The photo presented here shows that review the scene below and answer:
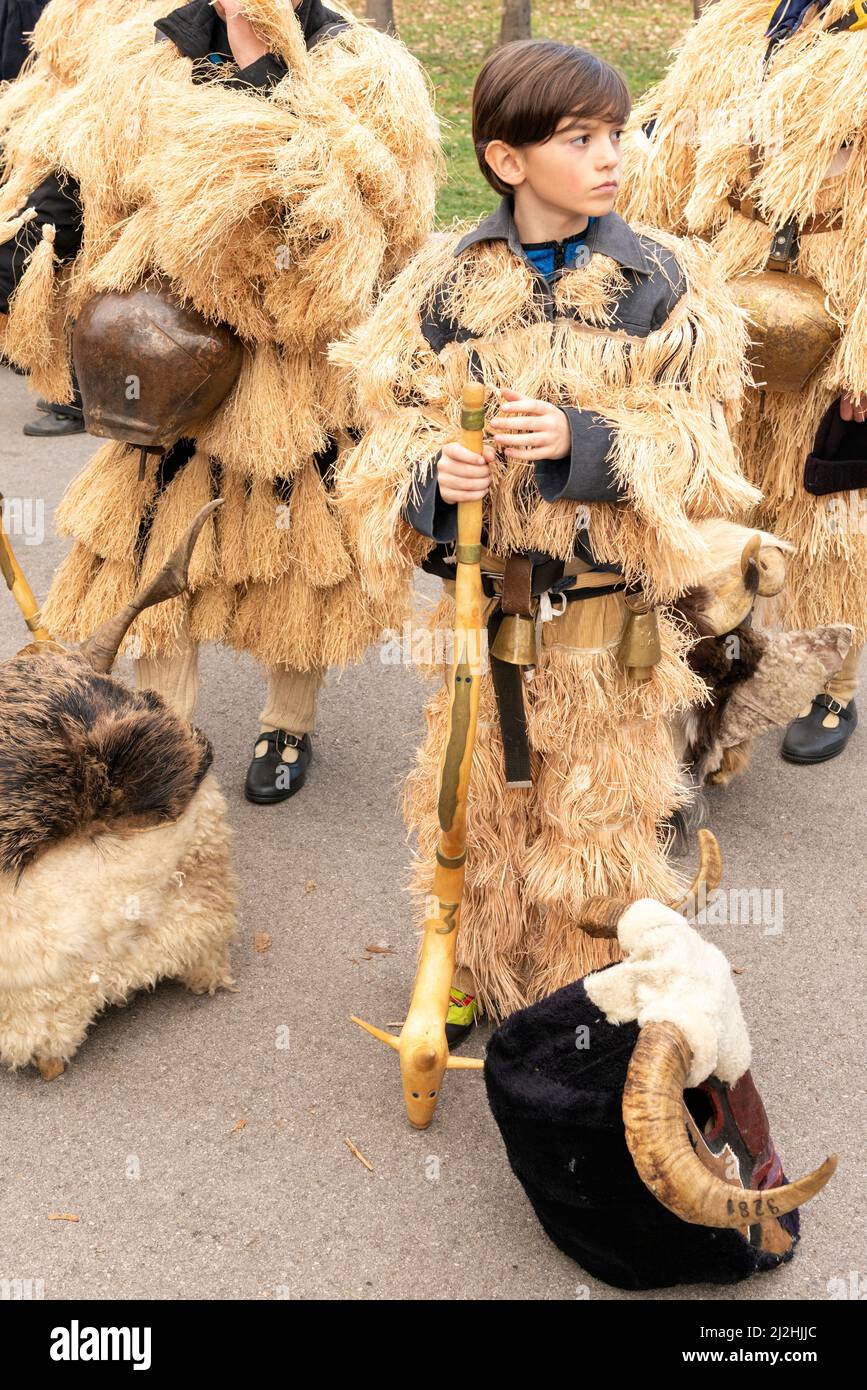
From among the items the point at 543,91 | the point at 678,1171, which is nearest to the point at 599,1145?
the point at 678,1171

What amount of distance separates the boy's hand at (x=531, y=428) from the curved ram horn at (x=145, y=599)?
843mm

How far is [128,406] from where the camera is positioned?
2846mm

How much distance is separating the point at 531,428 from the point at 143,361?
1.15m

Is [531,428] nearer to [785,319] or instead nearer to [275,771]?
[785,319]

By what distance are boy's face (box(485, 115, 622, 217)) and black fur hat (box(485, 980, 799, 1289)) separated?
129 centimetres

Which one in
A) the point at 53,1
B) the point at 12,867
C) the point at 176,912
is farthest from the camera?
the point at 53,1

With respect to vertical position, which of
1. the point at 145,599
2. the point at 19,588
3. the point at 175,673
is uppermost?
the point at 145,599

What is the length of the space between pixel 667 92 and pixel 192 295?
4.62 ft

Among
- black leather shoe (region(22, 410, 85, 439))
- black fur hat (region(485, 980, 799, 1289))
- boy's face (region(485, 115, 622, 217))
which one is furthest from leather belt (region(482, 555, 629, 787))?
black leather shoe (region(22, 410, 85, 439))

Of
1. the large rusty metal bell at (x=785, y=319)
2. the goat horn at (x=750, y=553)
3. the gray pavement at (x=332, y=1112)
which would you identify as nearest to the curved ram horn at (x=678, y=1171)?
the gray pavement at (x=332, y=1112)

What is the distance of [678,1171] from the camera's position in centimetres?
168

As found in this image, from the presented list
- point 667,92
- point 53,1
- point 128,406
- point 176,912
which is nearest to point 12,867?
point 176,912
